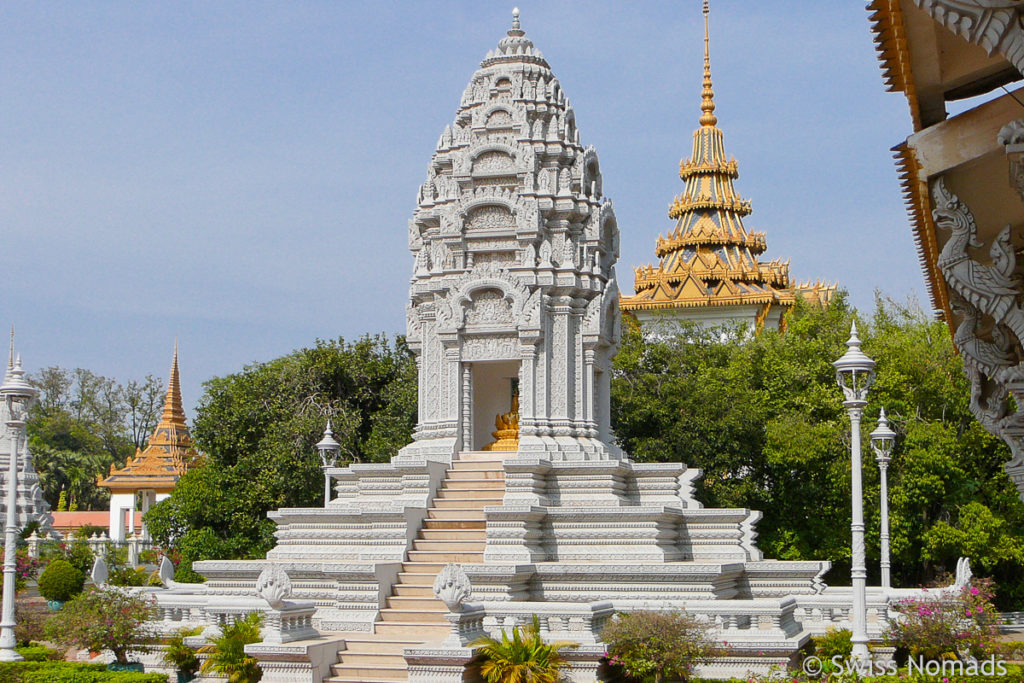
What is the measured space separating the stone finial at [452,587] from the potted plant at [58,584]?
1912 centimetres

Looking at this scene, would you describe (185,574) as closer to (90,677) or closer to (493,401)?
(493,401)

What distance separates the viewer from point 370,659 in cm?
1720

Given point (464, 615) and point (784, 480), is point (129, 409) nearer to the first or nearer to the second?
point (784, 480)

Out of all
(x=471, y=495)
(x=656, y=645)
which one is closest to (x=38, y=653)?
(x=471, y=495)

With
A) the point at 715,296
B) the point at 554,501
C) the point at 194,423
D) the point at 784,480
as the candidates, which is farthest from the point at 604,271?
the point at 715,296

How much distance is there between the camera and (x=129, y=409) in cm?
7444

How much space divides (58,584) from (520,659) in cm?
2008

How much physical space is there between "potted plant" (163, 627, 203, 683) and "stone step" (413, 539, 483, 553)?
4603mm

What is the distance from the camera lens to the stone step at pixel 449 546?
21078 millimetres

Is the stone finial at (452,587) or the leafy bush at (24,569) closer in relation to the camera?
the stone finial at (452,587)

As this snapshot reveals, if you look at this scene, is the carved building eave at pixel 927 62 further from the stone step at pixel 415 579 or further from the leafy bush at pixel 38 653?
the leafy bush at pixel 38 653

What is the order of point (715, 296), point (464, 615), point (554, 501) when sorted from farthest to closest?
point (715, 296)
point (554, 501)
point (464, 615)

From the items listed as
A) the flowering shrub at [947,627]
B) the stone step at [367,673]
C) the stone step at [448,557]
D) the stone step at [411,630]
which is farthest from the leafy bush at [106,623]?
the flowering shrub at [947,627]

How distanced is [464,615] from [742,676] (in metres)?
4.01
